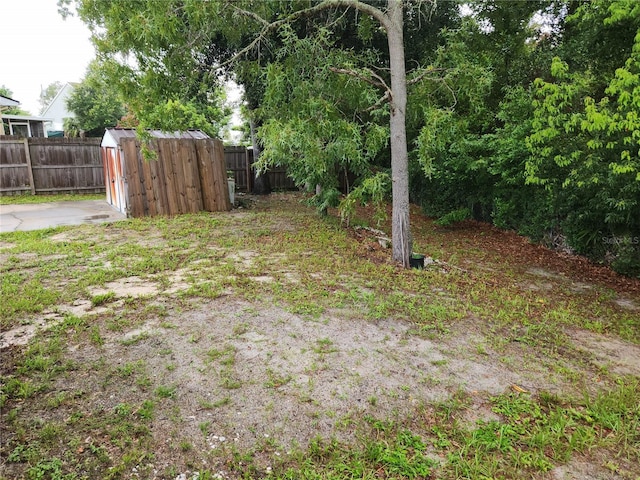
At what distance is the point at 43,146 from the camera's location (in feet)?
38.8

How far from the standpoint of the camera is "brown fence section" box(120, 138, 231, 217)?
8.74m

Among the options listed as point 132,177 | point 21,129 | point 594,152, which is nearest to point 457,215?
point 594,152

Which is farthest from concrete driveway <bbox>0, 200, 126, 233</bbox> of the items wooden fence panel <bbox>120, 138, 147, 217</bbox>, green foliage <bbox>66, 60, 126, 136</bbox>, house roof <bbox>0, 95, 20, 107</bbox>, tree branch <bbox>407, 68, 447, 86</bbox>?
green foliage <bbox>66, 60, 126, 136</bbox>

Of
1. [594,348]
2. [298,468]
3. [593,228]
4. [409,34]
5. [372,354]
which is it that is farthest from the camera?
[409,34]

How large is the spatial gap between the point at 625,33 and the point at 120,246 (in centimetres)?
730

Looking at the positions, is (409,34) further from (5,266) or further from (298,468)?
(298,468)

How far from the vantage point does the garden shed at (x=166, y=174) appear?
873 cm

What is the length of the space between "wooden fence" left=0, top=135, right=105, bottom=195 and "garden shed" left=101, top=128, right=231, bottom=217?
2914mm

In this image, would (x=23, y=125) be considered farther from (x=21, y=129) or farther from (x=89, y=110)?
(x=89, y=110)

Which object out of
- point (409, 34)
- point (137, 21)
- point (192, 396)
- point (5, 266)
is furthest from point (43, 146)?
point (192, 396)

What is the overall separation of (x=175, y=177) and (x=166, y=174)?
200 millimetres

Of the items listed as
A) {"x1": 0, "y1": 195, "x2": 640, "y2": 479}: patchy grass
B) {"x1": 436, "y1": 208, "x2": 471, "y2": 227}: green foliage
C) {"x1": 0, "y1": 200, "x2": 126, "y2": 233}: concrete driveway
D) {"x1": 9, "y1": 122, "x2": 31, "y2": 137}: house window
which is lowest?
{"x1": 0, "y1": 195, "x2": 640, "y2": 479}: patchy grass

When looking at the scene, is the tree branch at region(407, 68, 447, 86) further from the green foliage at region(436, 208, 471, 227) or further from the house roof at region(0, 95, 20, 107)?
the house roof at region(0, 95, 20, 107)

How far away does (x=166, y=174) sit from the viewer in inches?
359
